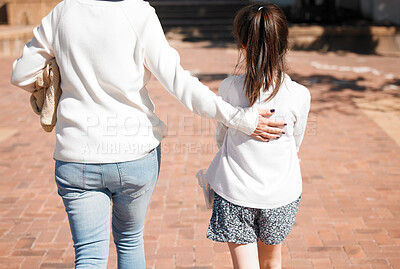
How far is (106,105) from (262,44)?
0.69 meters

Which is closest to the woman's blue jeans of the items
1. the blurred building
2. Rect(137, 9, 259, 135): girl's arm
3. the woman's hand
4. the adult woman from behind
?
the adult woman from behind

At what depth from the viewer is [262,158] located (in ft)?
6.93

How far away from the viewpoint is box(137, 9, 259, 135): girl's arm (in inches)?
73.2

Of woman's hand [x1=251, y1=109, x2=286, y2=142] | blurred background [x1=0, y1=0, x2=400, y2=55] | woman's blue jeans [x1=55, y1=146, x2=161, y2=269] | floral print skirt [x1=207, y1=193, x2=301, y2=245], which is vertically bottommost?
blurred background [x1=0, y1=0, x2=400, y2=55]

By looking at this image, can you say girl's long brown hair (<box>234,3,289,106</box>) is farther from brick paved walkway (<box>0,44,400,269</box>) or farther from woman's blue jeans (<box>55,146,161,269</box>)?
brick paved walkway (<box>0,44,400,269</box>)

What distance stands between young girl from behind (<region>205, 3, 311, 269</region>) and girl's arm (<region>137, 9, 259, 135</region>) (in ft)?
0.29

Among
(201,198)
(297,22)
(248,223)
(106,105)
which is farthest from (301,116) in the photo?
(297,22)

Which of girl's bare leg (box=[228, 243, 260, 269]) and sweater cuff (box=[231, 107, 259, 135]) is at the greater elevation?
sweater cuff (box=[231, 107, 259, 135])

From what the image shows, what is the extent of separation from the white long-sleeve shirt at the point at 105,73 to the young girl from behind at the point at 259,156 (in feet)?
0.70

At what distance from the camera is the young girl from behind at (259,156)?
2.01m

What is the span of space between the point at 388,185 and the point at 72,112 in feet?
11.7

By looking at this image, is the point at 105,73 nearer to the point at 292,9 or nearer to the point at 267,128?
the point at 267,128

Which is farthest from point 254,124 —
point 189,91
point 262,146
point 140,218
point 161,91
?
point 161,91

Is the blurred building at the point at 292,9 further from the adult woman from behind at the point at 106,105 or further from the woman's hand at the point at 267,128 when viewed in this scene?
the woman's hand at the point at 267,128
